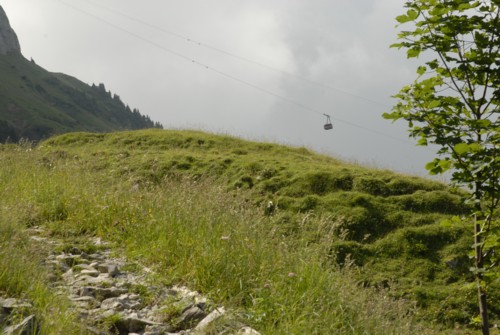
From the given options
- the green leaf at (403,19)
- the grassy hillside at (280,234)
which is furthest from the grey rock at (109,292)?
the green leaf at (403,19)

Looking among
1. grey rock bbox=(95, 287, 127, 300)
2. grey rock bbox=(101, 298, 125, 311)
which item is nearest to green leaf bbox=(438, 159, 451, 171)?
grey rock bbox=(101, 298, 125, 311)

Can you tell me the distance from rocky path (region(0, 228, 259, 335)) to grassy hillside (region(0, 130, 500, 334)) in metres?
0.31

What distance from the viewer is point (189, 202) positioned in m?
7.77

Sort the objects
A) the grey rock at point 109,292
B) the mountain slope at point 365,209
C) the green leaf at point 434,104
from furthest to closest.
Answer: the mountain slope at point 365,209 → the grey rock at point 109,292 → the green leaf at point 434,104

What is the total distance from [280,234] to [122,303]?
6008 millimetres

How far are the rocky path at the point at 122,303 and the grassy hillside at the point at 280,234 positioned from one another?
31 cm

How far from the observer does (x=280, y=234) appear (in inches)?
424

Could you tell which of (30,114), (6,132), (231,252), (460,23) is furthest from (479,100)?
(30,114)

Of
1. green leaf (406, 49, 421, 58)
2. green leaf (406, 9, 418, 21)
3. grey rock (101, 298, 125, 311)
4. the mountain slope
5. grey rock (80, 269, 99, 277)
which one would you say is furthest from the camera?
the mountain slope

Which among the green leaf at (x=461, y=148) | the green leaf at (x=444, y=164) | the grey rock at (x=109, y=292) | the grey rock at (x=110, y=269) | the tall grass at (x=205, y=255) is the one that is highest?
the green leaf at (x=461, y=148)

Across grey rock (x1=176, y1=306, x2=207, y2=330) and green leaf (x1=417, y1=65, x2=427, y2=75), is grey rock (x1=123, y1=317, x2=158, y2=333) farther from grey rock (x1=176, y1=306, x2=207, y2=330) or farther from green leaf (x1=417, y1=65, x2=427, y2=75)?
green leaf (x1=417, y1=65, x2=427, y2=75)

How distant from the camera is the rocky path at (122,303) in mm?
4520

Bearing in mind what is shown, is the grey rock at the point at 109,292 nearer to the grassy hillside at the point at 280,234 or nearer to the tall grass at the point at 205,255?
the tall grass at the point at 205,255

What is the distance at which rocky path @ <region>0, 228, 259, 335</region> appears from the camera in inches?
178
